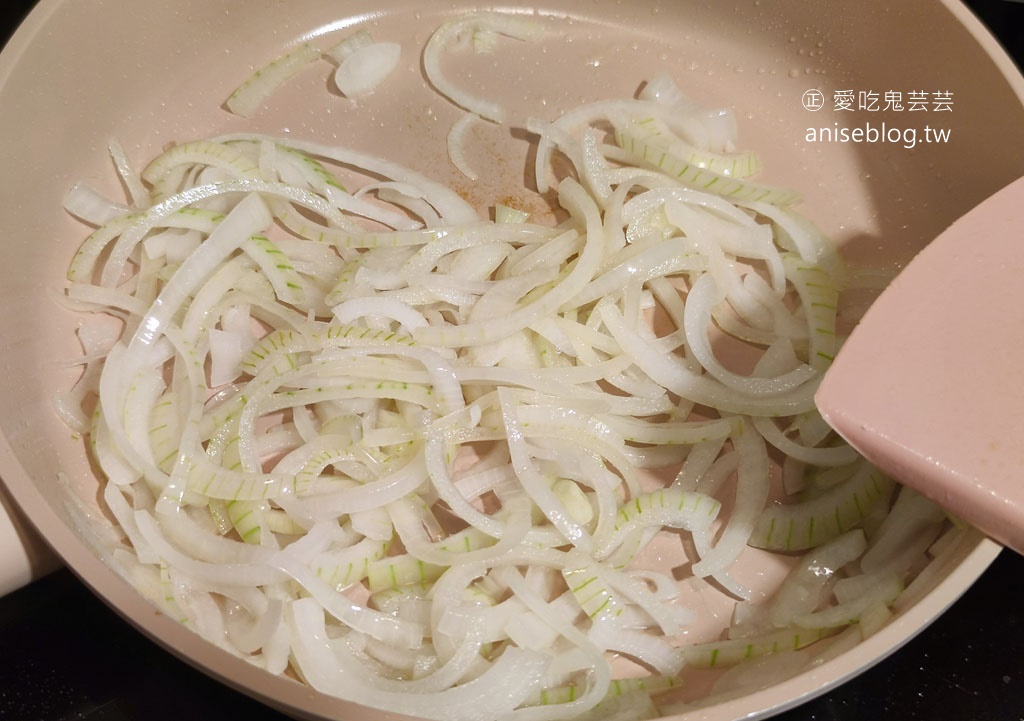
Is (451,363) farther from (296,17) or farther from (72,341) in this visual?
(296,17)

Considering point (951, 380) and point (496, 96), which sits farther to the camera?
→ point (496, 96)

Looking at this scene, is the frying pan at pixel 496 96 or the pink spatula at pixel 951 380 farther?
the frying pan at pixel 496 96

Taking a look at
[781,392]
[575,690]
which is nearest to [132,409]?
[575,690]

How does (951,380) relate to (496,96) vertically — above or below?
below

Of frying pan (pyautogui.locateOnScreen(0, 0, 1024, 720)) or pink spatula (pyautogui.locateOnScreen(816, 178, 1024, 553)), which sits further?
frying pan (pyautogui.locateOnScreen(0, 0, 1024, 720))
